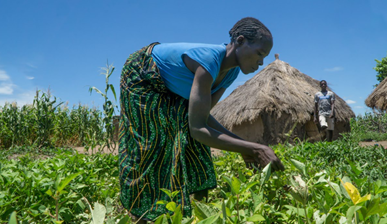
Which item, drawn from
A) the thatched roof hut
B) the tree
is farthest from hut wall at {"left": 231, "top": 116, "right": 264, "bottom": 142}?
the tree

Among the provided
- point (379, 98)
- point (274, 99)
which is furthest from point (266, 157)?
point (379, 98)

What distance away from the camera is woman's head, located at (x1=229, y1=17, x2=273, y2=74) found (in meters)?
1.68

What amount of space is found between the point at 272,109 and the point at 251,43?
7.62m

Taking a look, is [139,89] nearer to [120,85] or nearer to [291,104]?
[120,85]

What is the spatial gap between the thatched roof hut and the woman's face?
6916 millimetres

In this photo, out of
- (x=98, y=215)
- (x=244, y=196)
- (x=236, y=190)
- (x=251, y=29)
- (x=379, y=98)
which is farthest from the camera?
(x=379, y=98)

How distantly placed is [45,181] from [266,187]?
1.22 metres

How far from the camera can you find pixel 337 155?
3211 millimetres

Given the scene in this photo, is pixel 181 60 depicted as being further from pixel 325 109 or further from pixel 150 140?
pixel 325 109

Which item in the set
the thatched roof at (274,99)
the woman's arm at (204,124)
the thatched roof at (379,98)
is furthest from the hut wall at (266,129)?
the woman's arm at (204,124)

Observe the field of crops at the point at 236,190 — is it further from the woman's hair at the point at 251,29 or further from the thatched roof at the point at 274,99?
the thatched roof at the point at 274,99

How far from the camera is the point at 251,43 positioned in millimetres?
1690

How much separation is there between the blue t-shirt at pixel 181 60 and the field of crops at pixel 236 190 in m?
0.58

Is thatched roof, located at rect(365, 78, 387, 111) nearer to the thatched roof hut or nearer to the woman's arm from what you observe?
the thatched roof hut
